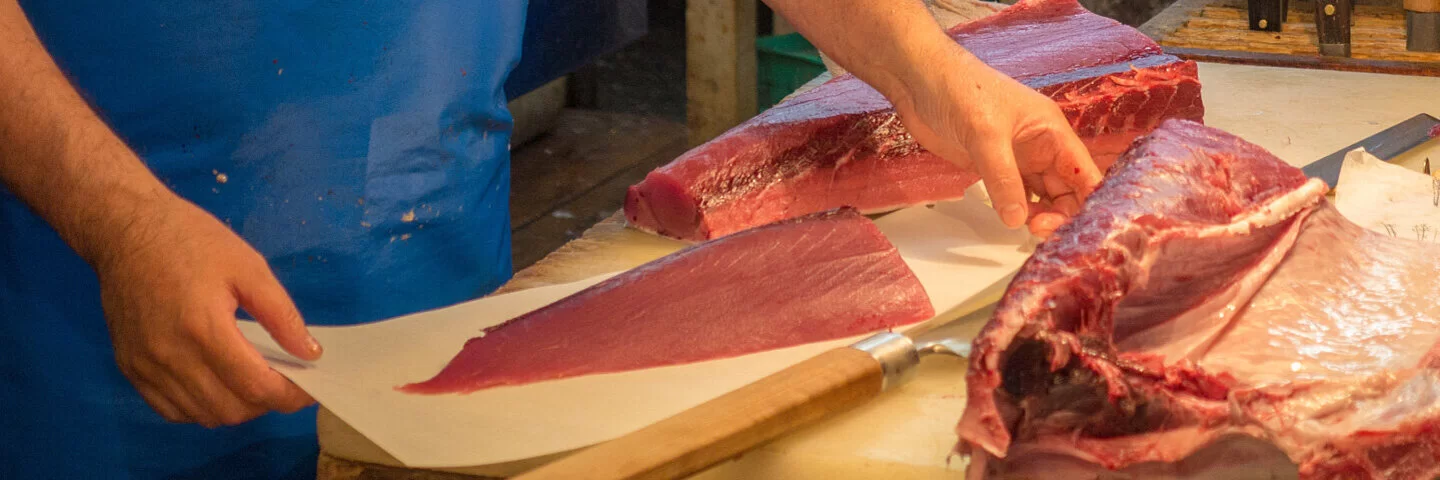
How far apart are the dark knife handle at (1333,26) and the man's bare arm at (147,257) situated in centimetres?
261

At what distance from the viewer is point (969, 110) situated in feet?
6.55

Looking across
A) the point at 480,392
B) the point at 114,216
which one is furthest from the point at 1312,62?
the point at 114,216

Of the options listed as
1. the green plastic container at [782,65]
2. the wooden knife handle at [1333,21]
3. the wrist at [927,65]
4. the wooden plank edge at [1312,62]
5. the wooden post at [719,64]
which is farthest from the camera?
the wooden post at [719,64]

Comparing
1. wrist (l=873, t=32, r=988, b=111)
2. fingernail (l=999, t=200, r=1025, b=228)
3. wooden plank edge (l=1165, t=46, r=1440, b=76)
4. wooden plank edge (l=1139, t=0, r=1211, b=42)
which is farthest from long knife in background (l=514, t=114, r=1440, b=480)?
wooden plank edge (l=1139, t=0, r=1211, b=42)

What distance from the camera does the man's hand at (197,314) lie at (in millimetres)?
1421

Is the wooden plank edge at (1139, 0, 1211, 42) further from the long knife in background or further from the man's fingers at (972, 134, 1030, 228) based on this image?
the long knife in background

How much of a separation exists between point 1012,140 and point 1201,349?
75 cm

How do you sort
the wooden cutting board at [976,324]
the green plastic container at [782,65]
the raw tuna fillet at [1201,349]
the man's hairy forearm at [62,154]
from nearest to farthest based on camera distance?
the raw tuna fillet at [1201,349] → the wooden cutting board at [976,324] → the man's hairy forearm at [62,154] → the green plastic container at [782,65]

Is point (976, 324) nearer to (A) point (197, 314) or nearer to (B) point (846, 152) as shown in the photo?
(B) point (846, 152)

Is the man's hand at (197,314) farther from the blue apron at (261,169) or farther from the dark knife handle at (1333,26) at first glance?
the dark knife handle at (1333,26)

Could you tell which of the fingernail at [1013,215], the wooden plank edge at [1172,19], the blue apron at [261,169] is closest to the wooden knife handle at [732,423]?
the fingernail at [1013,215]

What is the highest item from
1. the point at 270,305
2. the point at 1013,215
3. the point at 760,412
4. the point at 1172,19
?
the point at 270,305

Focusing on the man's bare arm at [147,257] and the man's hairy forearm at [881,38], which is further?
the man's hairy forearm at [881,38]

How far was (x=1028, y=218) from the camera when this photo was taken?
2006mm
